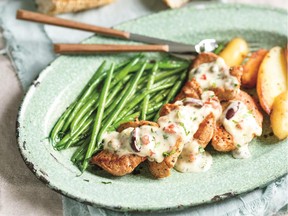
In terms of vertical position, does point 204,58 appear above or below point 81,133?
above

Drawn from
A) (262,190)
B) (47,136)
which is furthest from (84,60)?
(262,190)

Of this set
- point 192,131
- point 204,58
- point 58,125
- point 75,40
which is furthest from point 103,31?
point 192,131

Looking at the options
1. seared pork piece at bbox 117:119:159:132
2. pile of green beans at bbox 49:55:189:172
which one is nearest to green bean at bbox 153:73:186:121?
pile of green beans at bbox 49:55:189:172

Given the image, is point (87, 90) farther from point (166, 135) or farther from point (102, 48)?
point (166, 135)

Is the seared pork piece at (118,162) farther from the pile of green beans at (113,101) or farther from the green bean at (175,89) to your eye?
the green bean at (175,89)

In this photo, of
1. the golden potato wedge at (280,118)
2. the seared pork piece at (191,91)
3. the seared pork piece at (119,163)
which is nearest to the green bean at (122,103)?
the seared pork piece at (119,163)

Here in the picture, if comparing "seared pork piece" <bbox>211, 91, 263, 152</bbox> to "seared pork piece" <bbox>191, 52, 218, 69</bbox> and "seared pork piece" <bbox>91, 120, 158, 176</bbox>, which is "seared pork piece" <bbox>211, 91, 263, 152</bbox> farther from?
"seared pork piece" <bbox>91, 120, 158, 176</bbox>

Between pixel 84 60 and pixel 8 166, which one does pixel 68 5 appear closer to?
pixel 84 60
